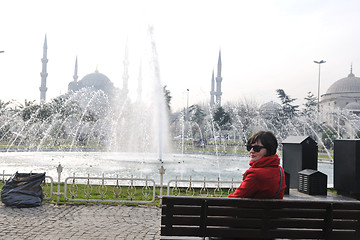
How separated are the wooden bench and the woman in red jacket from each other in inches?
5.1

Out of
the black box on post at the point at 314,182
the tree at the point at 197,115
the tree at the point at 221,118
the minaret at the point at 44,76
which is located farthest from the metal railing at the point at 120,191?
the minaret at the point at 44,76

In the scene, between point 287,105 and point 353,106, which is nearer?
point 287,105

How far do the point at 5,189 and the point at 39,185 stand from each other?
701 mm

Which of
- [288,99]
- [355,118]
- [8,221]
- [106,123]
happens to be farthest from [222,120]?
[8,221]

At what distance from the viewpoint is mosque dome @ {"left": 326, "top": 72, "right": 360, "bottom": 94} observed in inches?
3907

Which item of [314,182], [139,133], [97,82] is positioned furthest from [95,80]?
[314,182]

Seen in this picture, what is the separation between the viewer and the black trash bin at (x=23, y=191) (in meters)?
7.26

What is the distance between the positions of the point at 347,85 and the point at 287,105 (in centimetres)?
4571

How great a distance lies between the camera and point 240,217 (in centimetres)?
373

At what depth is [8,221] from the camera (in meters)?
6.18

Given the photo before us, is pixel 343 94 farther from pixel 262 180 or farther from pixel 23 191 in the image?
pixel 262 180

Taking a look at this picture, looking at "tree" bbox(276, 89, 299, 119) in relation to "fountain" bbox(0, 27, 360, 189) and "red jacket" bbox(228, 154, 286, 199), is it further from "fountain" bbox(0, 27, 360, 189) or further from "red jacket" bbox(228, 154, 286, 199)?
"red jacket" bbox(228, 154, 286, 199)

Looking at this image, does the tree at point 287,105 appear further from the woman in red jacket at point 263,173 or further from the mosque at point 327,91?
the woman in red jacket at point 263,173

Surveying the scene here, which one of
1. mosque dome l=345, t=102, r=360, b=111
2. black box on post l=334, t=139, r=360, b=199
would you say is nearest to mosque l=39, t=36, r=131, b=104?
mosque dome l=345, t=102, r=360, b=111
